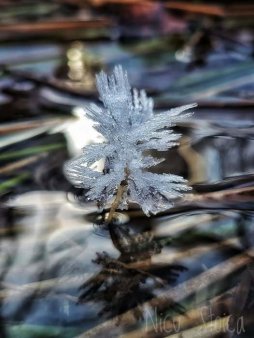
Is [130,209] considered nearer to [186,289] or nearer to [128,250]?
[128,250]

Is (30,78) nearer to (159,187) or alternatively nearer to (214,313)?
(159,187)

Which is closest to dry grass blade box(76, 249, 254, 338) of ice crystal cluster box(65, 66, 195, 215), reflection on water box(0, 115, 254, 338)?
reflection on water box(0, 115, 254, 338)

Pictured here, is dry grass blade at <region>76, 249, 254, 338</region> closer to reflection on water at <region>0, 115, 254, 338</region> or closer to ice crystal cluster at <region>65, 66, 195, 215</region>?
reflection on water at <region>0, 115, 254, 338</region>

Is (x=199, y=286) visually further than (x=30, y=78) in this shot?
No

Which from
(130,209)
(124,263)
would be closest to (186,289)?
(124,263)

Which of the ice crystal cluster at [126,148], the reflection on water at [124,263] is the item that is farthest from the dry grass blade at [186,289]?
the ice crystal cluster at [126,148]

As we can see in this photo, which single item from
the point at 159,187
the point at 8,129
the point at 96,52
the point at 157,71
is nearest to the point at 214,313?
the point at 159,187

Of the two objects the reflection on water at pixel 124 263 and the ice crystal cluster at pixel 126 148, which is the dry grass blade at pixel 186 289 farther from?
the ice crystal cluster at pixel 126 148
